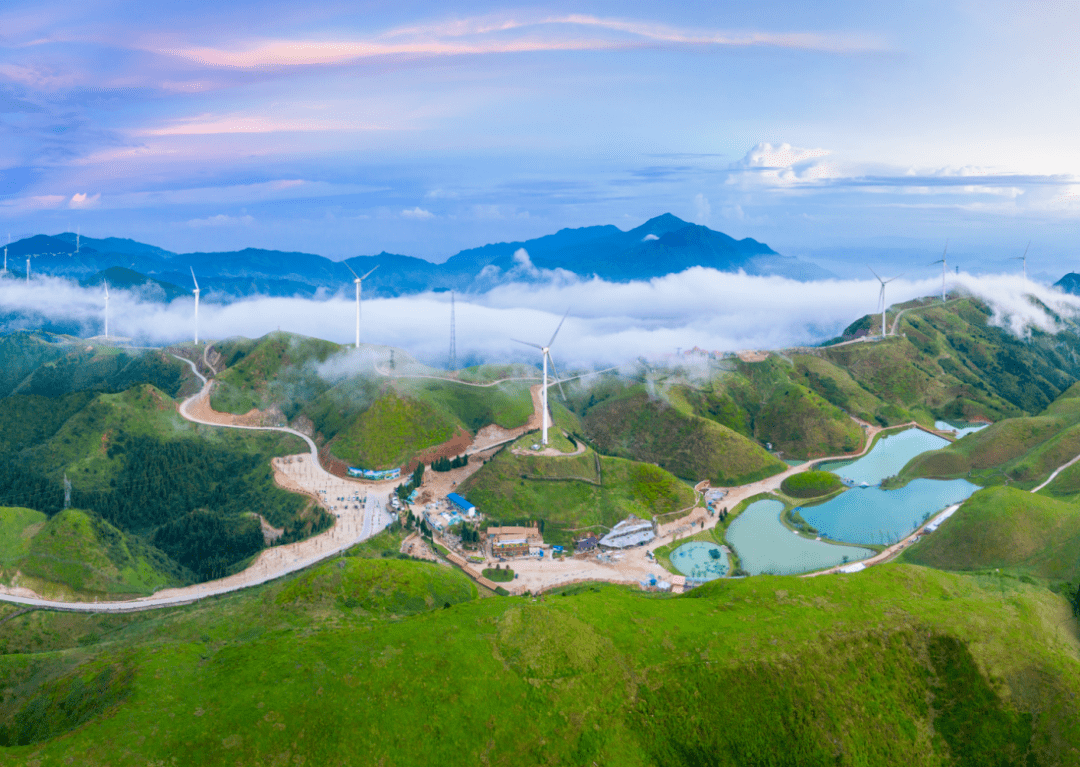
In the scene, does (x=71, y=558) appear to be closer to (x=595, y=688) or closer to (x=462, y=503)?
(x=462, y=503)

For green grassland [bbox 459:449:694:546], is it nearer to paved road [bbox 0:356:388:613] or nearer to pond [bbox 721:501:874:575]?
pond [bbox 721:501:874:575]

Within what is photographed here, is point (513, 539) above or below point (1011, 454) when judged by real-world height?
below

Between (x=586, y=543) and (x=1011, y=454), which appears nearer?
(x=586, y=543)

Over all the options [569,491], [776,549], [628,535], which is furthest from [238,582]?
[776,549]

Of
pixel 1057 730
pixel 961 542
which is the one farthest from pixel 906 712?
pixel 961 542

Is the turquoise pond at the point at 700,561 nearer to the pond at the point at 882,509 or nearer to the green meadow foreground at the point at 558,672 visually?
the pond at the point at 882,509

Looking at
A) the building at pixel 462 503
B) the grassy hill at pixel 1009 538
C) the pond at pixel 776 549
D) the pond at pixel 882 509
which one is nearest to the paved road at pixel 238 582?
the building at pixel 462 503

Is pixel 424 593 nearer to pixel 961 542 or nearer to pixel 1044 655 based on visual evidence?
pixel 1044 655

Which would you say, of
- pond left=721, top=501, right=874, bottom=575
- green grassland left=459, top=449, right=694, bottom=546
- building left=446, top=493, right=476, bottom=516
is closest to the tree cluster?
green grassland left=459, top=449, right=694, bottom=546
